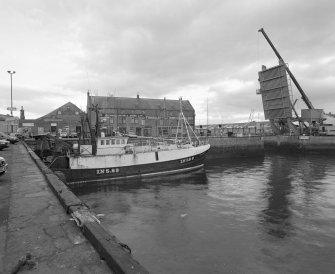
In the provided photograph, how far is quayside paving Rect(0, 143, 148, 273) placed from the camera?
15.8 ft

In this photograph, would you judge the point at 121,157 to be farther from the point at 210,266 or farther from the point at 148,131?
the point at 148,131

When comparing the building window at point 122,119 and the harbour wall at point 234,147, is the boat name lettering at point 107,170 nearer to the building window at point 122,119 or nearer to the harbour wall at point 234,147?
the harbour wall at point 234,147

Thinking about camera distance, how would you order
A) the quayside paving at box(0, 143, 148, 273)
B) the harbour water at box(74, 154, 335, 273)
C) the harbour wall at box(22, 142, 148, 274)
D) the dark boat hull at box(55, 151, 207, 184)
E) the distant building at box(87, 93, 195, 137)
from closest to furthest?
the harbour wall at box(22, 142, 148, 274), the quayside paving at box(0, 143, 148, 273), the harbour water at box(74, 154, 335, 273), the dark boat hull at box(55, 151, 207, 184), the distant building at box(87, 93, 195, 137)

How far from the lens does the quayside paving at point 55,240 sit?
15.8ft

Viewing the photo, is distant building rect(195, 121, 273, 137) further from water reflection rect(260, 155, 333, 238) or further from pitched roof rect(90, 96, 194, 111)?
water reflection rect(260, 155, 333, 238)

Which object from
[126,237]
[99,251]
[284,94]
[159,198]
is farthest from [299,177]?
[284,94]

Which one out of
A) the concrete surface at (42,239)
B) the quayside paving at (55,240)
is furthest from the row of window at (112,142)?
the quayside paving at (55,240)

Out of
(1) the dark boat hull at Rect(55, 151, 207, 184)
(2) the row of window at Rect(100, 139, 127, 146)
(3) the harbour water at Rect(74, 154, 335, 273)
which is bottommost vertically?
(3) the harbour water at Rect(74, 154, 335, 273)

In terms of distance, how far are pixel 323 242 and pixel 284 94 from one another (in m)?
44.9

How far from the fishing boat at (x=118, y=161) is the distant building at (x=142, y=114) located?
42.6 metres

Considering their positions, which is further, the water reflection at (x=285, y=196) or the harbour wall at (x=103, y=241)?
the water reflection at (x=285, y=196)

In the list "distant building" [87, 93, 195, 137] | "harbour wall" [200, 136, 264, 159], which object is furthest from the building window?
"harbour wall" [200, 136, 264, 159]

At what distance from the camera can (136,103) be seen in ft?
249

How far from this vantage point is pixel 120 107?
72.6 meters
